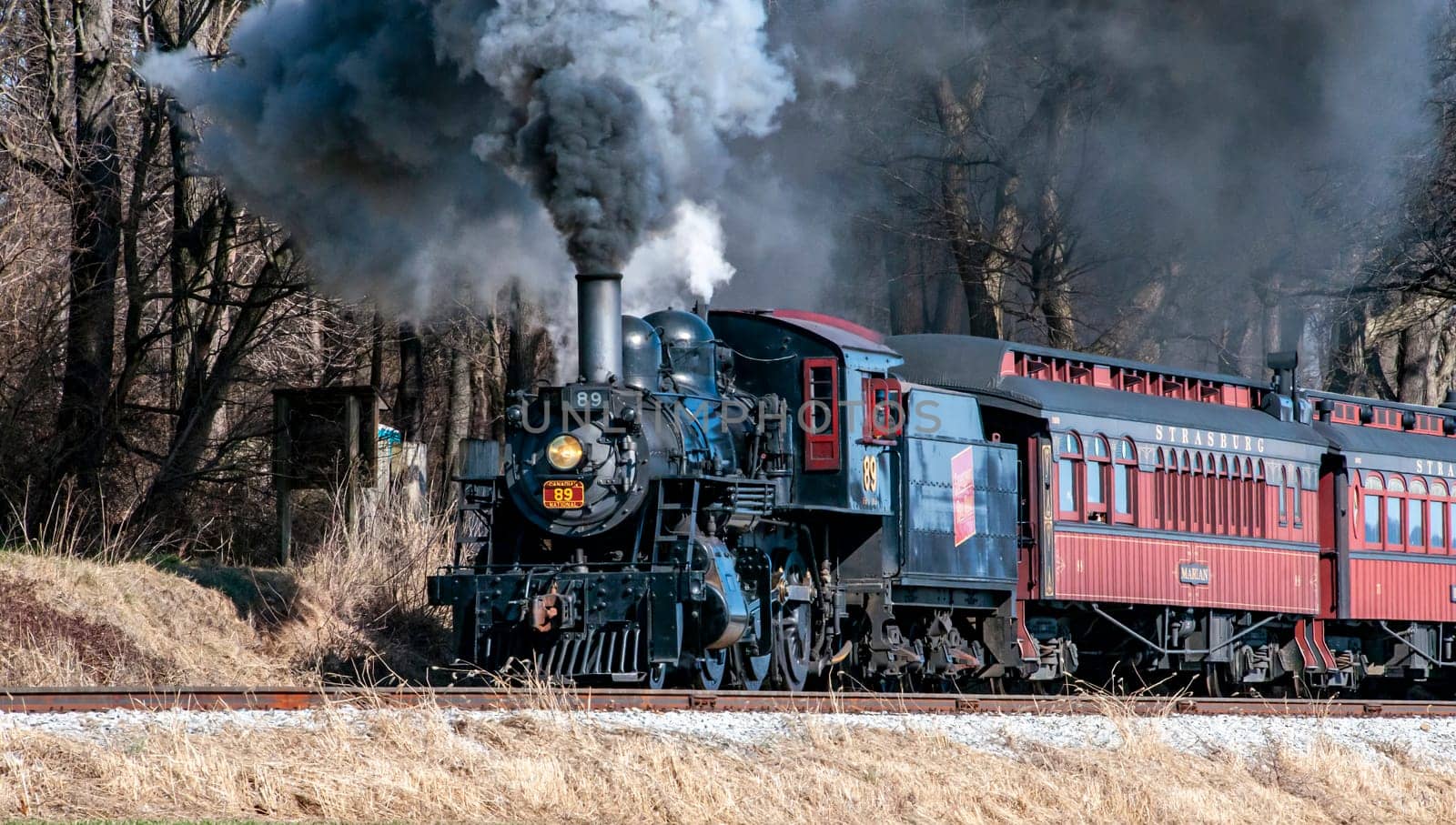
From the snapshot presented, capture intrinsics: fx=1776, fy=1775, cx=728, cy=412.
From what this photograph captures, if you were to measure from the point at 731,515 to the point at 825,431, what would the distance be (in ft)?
4.23

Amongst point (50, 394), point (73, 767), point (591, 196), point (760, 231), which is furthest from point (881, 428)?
point (760, 231)

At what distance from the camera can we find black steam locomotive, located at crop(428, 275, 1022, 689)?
1252cm

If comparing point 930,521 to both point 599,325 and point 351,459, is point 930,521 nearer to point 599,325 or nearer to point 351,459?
point 599,325

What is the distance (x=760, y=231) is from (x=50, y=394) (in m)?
10.8

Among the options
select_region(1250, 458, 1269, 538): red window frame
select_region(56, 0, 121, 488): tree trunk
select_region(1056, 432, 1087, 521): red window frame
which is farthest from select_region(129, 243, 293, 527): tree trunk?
select_region(1250, 458, 1269, 538): red window frame

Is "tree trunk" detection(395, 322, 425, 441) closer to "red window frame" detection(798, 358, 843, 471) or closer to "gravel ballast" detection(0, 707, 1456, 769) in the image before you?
"red window frame" detection(798, 358, 843, 471)

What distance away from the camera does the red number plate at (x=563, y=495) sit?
12.7m

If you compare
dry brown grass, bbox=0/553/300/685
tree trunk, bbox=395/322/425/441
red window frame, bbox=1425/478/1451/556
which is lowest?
dry brown grass, bbox=0/553/300/685

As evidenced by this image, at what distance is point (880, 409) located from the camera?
14.1 meters

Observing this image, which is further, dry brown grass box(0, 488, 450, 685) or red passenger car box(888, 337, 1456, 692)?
red passenger car box(888, 337, 1456, 692)

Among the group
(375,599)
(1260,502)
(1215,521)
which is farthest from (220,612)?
(1260,502)

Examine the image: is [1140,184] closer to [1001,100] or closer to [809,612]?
[1001,100]

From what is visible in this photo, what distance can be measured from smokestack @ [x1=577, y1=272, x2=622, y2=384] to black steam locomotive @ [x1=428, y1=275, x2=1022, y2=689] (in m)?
0.02

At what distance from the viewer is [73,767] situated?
8172mm
